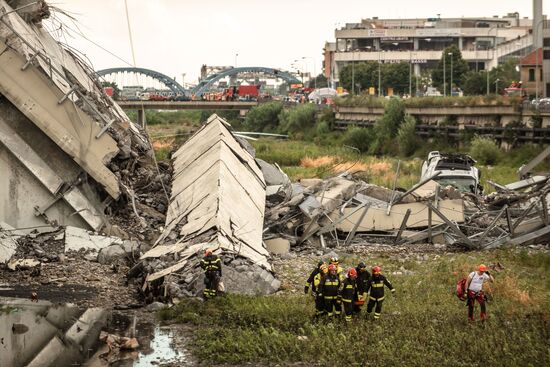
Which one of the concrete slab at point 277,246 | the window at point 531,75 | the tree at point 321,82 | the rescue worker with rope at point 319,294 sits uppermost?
the window at point 531,75

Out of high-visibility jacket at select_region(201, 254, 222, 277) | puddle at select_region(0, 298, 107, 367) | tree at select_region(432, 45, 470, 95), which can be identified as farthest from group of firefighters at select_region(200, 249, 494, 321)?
tree at select_region(432, 45, 470, 95)

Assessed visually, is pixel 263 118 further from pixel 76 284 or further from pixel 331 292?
pixel 331 292

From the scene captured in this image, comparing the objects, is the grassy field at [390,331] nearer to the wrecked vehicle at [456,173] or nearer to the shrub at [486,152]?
the wrecked vehicle at [456,173]

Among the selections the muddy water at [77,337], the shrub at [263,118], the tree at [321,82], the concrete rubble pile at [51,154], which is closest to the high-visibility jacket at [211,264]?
the muddy water at [77,337]

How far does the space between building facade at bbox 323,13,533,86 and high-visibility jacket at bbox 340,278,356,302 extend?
125 metres

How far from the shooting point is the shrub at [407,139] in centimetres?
6305

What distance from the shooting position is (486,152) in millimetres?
53406

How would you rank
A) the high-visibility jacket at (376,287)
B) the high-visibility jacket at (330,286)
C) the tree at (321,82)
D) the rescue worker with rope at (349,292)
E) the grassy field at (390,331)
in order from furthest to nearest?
the tree at (321,82) → the high-visibility jacket at (376,287) → the rescue worker with rope at (349,292) → the high-visibility jacket at (330,286) → the grassy field at (390,331)

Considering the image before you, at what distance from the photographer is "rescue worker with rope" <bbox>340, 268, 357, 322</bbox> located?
62.6 ft

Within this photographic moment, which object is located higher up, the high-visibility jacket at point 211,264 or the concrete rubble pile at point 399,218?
the high-visibility jacket at point 211,264

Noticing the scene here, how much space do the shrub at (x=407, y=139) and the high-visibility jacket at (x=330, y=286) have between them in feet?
145

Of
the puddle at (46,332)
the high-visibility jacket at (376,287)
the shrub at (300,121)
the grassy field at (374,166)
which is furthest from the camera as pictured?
the shrub at (300,121)

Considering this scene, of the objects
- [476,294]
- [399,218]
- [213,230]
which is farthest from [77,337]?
[399,218]

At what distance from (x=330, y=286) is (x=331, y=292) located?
0.54ft
